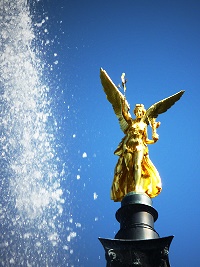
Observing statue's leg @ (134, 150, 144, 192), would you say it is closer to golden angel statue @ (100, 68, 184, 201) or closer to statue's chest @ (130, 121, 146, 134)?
golden angel statue @ (100, 68, 184, 201)

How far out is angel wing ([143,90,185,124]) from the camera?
43.2ft

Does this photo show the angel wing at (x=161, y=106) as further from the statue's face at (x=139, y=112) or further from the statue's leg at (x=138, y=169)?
the statue's leg at (x=138, y=169)

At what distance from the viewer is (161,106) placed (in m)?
13.5

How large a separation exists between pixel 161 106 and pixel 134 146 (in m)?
2.37

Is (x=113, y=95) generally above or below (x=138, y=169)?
above

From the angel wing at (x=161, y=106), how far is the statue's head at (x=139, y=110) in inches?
7.7

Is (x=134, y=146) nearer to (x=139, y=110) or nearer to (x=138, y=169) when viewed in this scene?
(x=138, y=169)

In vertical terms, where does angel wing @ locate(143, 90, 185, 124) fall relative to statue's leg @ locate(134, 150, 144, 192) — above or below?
above

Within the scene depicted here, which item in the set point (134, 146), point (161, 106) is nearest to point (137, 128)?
point (134, 146)

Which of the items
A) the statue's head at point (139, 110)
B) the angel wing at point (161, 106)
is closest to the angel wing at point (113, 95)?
the statue's head at point (139, 110)

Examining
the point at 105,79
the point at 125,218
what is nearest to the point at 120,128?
the point at 105,79

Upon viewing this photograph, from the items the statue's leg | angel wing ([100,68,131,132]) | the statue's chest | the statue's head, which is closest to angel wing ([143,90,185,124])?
the statue's head

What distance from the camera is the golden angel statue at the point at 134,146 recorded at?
1123 centimetres

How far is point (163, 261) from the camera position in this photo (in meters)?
7.35
